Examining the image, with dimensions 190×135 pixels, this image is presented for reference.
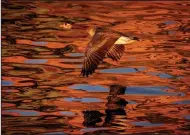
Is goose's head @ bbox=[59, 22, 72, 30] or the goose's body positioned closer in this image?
the goose's body

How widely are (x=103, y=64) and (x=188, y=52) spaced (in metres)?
1.76

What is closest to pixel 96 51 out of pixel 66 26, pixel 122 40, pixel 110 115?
pixel 122 40

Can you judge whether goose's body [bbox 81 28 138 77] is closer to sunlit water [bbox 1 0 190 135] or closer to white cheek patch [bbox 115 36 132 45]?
white cheek patch [bbox 115 36 132 45]

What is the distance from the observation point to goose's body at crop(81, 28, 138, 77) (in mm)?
7664

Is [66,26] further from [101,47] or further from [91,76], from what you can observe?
Result: [101,47]

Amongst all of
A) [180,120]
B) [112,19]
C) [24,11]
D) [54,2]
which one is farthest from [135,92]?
[54,2]

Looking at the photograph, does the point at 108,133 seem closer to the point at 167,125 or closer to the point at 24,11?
the point at 167,125

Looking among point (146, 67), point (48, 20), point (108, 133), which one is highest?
point (48, 20)

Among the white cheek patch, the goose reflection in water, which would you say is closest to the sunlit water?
the goose reflection in water

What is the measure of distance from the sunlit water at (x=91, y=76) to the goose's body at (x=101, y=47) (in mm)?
441

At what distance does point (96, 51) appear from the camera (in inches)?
310

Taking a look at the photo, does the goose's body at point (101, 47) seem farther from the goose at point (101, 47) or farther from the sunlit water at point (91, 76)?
the sunlit water at point (91, 76)

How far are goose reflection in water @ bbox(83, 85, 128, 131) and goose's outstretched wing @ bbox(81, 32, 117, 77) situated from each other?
1.73 ft

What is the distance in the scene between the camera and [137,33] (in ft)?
39.6
